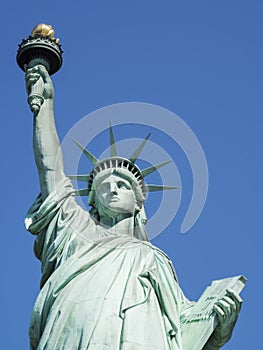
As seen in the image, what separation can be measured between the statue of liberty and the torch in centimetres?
19

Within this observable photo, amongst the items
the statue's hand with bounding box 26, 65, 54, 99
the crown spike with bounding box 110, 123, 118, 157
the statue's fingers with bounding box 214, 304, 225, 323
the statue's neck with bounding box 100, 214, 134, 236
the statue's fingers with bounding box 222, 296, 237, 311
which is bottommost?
the statue's fingers with bounding box 214, 304, 225, 323

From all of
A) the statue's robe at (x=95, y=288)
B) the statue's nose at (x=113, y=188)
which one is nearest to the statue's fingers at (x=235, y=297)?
the statue's robe at (x=95, y=288)

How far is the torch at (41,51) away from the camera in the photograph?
17.6 m

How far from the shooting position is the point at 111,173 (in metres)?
17.4

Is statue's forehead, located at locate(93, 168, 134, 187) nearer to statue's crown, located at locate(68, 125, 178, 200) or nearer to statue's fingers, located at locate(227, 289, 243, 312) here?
statue's crown, located at locate(68, 125, 178, 200)

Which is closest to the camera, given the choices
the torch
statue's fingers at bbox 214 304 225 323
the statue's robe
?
the statue's robe

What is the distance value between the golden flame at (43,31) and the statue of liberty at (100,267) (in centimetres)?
56

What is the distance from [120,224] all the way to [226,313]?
2.46 m

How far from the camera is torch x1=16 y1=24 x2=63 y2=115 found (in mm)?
17641

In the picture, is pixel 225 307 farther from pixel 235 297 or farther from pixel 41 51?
pixel 41 51

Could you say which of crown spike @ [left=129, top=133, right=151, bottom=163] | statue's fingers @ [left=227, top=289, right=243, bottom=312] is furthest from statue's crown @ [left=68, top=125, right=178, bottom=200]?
statue's fingers @ [left=227, top=289, right=243, bottom=312]

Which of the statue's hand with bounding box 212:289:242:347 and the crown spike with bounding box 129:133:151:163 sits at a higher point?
the crown spike with bounding box 129:133:151:163

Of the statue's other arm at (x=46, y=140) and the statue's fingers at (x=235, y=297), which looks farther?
the statue's other arm at (x=46, y=140)

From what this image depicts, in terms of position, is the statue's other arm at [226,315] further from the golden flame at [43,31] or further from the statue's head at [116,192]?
the golden flame at [43,31]
